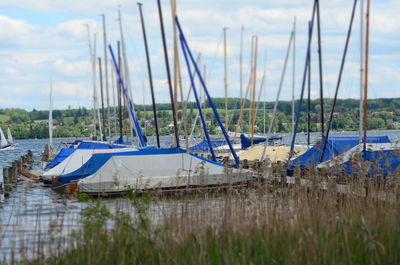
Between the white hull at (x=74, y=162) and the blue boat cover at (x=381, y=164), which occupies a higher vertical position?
the blue boat cover at (x=381, y=164)

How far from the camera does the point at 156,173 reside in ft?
79.5

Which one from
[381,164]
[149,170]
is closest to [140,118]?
[149,170]

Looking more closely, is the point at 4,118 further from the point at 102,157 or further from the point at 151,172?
the point at 151,172

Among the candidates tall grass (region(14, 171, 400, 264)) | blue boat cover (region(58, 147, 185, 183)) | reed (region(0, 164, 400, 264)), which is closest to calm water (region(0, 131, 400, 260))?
reed (region(0, 164, 400, 264))

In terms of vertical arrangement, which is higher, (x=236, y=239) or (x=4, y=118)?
(x=236, y=239)

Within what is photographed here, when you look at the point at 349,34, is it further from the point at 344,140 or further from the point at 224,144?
the point at 224,144

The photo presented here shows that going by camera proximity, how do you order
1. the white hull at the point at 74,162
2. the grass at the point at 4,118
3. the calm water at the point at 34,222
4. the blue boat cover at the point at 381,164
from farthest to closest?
the grass at the point at 4,118
the white hull at the point at 74,162
the blue boat cover at the point at 381,164
the calm water at the point at 34,222

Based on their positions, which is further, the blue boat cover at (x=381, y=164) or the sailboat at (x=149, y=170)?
the sailboat at (x=149, y=170)

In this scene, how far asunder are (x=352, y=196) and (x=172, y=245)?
4.53 meters

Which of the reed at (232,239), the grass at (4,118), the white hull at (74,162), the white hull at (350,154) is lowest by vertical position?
the grass at (4,118)

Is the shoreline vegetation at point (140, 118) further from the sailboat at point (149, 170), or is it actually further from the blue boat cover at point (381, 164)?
the blue boat cover at point (381, 164)

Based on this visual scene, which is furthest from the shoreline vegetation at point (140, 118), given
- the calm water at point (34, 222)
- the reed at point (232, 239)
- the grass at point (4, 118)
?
the reed at point (232, 239)

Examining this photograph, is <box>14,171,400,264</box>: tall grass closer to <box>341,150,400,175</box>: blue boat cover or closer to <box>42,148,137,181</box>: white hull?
<box>341,150,400,175</box>: blue boat cover

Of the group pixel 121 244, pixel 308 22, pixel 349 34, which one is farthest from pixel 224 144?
pixel 121 244
